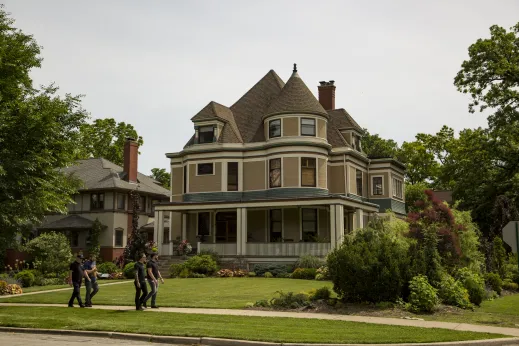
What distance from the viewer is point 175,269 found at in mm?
32406

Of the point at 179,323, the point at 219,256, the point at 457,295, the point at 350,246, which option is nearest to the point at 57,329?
the point at 179,323

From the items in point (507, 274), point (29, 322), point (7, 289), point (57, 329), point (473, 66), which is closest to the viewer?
point (57, 329)

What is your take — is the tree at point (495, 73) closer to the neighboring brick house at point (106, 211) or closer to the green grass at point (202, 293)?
the green grass at point (202, 293)

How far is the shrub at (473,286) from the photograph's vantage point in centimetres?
1922

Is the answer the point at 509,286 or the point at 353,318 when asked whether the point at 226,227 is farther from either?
the point at 353,318

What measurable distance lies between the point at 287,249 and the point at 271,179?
5.38 metres

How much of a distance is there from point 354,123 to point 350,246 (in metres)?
23.6

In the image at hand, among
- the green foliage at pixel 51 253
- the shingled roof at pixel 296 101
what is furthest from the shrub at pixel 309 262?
the green foliage at pixel 51 253

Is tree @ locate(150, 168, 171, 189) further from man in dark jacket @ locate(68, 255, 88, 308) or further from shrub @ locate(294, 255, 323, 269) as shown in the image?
man in dark jacket @ locate(68, 255, 88, 308)

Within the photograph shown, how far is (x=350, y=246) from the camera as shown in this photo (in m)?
19.1

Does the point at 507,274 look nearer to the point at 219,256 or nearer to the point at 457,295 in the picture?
the point at 457,295

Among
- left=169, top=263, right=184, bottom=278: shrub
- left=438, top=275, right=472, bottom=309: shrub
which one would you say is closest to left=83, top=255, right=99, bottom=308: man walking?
left=438, top=275, right=472, bottom=309: shrub

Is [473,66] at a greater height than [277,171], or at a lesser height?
greater

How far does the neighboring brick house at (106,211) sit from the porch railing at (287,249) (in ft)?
45.4
